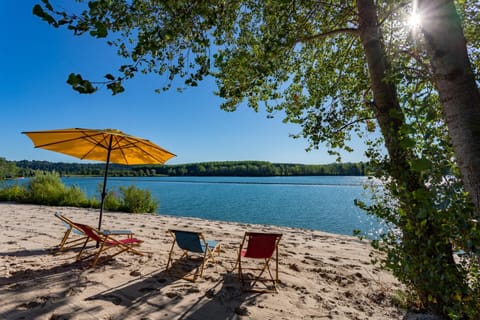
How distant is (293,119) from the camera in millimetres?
4434

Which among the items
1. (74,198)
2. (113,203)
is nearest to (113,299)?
(113,203)

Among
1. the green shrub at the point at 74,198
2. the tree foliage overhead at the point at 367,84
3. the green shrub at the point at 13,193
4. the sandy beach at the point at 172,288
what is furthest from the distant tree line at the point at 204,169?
the sandy beach at the point at 172,288

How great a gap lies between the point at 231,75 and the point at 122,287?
3.47 m

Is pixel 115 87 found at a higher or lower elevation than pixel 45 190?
higher

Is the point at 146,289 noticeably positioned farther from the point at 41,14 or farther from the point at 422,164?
the point at 422,164

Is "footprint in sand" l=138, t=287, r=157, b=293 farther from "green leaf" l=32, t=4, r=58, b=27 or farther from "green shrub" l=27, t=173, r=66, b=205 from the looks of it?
"green shrub" l=27, t=173, r=66, b=205

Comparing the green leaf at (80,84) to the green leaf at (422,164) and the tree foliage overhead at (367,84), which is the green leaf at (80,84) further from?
the green leaf at (422,164)

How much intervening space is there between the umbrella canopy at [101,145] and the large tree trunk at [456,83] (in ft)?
13.4

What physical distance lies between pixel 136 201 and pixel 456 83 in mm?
10649

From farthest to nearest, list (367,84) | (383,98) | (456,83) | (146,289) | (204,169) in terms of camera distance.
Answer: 1. (204,169)
2. (367,84)
3. (146,289)
4. (383,98)
5. (456,83)

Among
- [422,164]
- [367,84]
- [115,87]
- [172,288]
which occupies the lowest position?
[172,288]

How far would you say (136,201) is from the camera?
33.1 ft

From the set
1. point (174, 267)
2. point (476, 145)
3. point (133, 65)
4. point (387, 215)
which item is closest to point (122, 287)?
point (174, 267)

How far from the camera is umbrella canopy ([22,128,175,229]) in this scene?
3963 millimetres
